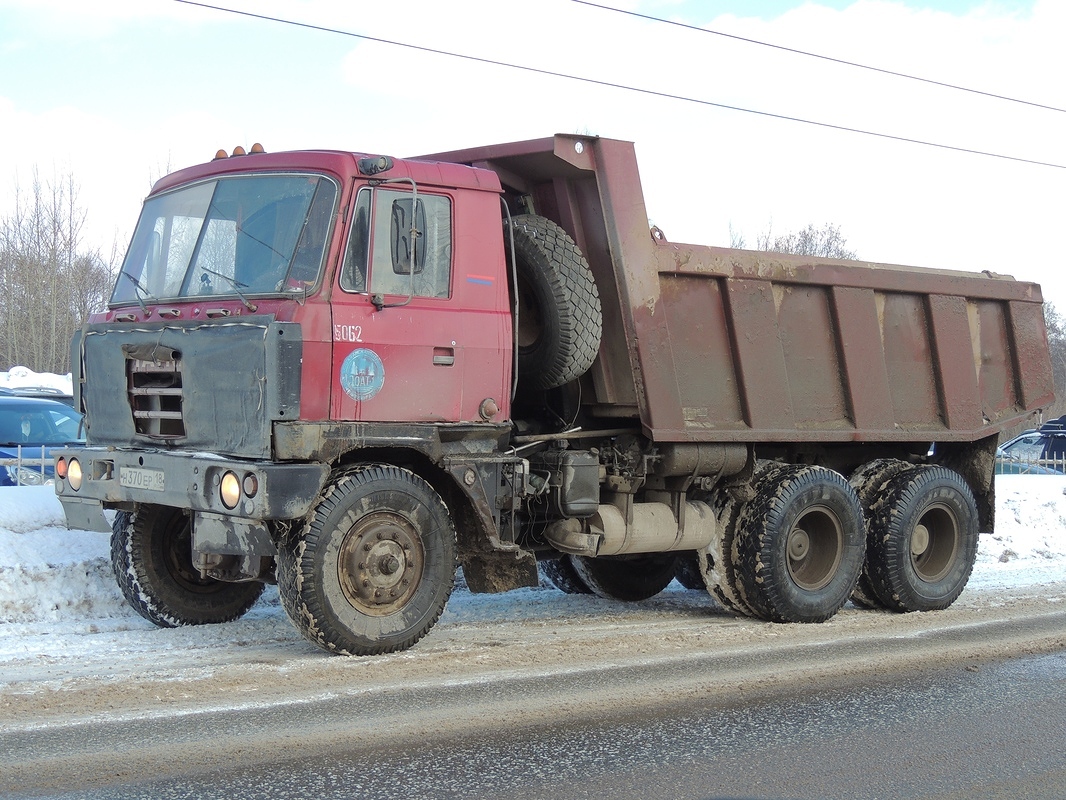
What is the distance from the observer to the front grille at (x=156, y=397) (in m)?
7.04

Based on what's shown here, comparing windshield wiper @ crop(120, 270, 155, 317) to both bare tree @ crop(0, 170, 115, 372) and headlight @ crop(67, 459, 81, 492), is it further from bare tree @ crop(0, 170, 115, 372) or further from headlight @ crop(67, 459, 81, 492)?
bare tree @ crop(0, 170, 115, 372)

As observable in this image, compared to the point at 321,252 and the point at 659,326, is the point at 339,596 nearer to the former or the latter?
the point at 321,252

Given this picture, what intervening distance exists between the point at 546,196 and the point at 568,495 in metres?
2.22

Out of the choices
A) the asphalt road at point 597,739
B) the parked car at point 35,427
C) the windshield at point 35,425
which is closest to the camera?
the asphalt road at point 597,739

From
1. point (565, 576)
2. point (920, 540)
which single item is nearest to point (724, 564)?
point (565, 576)

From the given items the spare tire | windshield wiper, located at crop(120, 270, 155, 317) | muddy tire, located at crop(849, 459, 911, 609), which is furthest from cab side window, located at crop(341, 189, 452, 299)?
muddy tire, located at crop(849, 459, 911, 609)

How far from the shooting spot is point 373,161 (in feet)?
22.9

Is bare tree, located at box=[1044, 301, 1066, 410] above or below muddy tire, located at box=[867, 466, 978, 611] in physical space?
above

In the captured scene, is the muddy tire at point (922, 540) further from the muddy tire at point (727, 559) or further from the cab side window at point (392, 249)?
the cab side window at point (392, 249)

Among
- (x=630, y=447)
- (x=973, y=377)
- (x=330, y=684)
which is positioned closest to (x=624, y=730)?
(x=330, y=684)

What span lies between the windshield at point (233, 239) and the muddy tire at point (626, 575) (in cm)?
436

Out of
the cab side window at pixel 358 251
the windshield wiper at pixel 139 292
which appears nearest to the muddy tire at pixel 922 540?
the cab side window at pixel 358 251

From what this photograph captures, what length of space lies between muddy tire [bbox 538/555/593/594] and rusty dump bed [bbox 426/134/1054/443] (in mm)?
2211

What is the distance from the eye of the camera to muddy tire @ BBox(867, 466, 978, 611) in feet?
31.5
